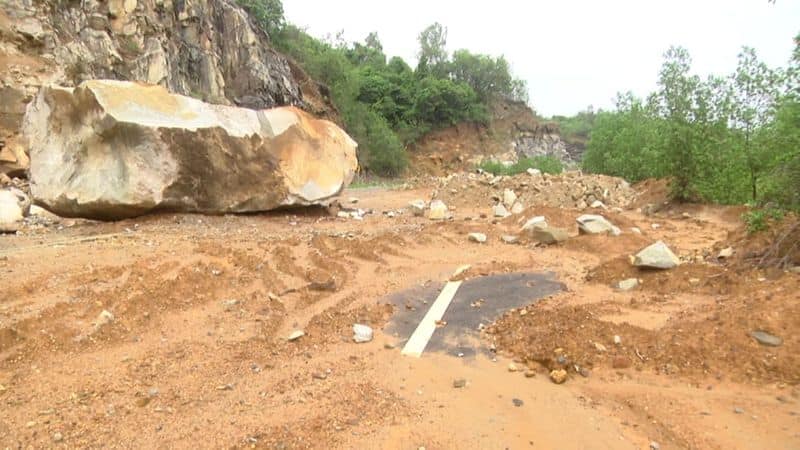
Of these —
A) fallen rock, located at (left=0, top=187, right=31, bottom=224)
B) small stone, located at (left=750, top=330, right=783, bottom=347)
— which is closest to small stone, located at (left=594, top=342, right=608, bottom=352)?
small stone, located at (left=750, top=330, right=783, bottom=347)

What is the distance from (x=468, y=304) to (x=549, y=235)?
329 centimetres

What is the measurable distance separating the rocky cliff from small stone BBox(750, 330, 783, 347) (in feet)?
45.6

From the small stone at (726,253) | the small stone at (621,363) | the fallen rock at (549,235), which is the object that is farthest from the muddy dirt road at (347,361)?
the fallen rock at (549,235)

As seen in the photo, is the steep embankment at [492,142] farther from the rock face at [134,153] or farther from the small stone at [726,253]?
the small stone at [726,253]

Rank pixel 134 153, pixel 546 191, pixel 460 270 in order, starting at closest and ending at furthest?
pixel 460 270
pixel 134 153
pixel 546 191

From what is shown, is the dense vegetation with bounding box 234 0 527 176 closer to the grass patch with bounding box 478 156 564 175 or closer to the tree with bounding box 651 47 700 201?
the grass patch with bounding box 478 156 564 175

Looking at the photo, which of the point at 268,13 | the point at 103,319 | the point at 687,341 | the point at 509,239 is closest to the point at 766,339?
the point at 687,341

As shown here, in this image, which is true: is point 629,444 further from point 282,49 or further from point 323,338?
point 282,49

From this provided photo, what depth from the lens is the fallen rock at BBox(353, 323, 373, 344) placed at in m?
3.72

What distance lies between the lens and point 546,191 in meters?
13.8

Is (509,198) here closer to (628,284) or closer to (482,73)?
(628,284)

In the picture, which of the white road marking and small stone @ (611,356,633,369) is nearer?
small stone @ (611,356,633,369)

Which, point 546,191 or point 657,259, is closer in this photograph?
point 657,259

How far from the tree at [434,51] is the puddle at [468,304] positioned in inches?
1521
